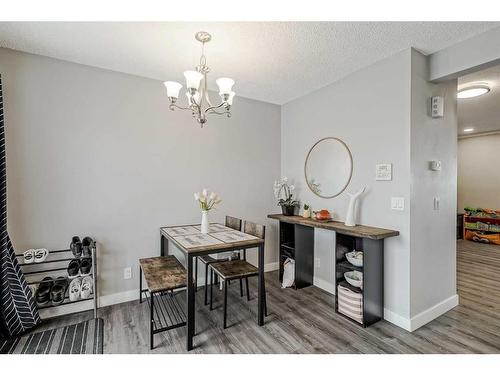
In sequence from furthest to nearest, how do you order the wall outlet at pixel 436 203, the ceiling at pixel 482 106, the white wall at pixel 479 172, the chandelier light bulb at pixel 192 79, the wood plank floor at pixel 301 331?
the white wall at pixel 479 172, the ceiling at pixel 482 106, the wall outlet at pixel 436 203, the wood plank floor at pixel 301 331, the chandelier light bulb at pixel 192 79

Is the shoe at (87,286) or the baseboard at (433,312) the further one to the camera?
the shoe at (87,286)

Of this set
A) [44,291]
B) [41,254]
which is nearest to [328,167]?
[41,254]

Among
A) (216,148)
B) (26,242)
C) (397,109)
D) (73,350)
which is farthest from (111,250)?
(397,109)

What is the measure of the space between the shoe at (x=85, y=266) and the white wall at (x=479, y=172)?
7638 millimetres

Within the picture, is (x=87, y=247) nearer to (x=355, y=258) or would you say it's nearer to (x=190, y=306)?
(x=190, y=306)

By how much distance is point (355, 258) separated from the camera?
2.34m

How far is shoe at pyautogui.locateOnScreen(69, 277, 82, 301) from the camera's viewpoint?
7.42 ft

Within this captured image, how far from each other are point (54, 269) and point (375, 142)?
3.24m

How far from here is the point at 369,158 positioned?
8.20ft

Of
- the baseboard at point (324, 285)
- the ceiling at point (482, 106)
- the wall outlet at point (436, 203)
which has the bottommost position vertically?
the baseboard at point (324, 285)

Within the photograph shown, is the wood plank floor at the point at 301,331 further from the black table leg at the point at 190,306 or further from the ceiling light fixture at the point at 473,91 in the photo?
the ceiling light fixture at the point at 473,91

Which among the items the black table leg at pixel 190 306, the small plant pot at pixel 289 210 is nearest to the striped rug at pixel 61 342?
the black table leg at pixel 190 306

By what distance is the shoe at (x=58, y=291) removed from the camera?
221cm
